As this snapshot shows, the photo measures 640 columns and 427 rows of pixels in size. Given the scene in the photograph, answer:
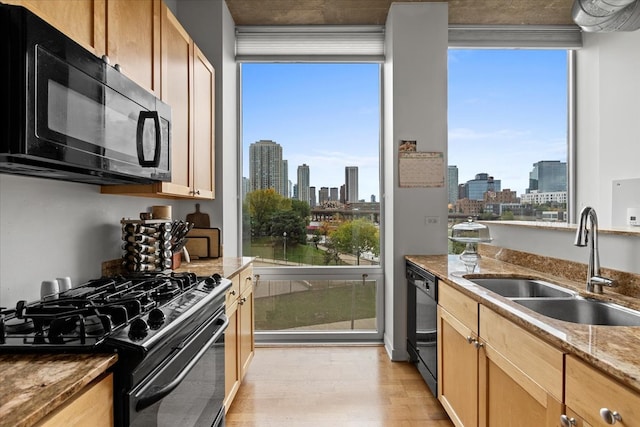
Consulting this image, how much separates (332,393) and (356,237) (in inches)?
59.6

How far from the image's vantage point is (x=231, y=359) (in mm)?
2279

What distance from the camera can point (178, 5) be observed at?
315cm

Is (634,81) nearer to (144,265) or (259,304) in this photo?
(259,304)

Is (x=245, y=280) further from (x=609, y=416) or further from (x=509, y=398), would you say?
(x=609, y=416)

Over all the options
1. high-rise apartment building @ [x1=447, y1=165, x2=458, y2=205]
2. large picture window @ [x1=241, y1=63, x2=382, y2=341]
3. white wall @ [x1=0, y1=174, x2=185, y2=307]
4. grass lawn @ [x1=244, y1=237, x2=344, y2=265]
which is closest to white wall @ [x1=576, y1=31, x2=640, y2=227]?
high-rise apartment building @ [x1=447, y1=165, x2=458, y2=205]

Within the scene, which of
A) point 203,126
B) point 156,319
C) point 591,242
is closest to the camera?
point 156,319

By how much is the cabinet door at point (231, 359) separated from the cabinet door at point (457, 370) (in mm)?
1220

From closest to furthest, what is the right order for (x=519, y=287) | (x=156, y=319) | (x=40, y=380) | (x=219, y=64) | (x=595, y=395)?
(x=40, y=380) → (x=595, y=395) → (x=156, y=319) → (x=519, y=287) → (x=219, y=64)

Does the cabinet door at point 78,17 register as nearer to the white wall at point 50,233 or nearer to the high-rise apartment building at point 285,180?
the white wall at point 50,233

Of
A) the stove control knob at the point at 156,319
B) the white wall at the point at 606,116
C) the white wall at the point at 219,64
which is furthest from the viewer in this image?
the white wall at the point at 606,116

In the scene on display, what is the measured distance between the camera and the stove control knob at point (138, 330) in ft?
3.47

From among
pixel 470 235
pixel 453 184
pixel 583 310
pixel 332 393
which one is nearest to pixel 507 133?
pixel 453 184

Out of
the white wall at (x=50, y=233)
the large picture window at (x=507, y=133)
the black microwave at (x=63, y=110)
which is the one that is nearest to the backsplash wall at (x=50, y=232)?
the white wall at (x=50, y=233)

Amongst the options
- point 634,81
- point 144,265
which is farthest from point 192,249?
point 634,81
